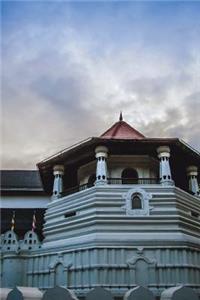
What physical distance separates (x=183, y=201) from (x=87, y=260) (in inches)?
212

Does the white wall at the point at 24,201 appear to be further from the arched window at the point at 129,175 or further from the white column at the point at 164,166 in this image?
the white column at the point at 164,166

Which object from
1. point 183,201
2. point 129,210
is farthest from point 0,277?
point 183,201

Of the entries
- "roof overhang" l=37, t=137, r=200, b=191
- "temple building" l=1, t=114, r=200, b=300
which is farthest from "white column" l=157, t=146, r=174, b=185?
"roof overhang" l=37, t=137, r=200, b=191

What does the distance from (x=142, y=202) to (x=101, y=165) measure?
2.62 meters

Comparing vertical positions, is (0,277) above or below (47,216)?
below

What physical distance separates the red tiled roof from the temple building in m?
0.06

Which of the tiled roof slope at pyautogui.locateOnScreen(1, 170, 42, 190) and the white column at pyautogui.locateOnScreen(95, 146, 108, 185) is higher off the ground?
the tiled roof slope at pyautogui.locateOnScreen(1, 170, 42, 190)

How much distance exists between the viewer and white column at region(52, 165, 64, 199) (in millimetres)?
19719

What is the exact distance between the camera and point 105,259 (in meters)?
15.6

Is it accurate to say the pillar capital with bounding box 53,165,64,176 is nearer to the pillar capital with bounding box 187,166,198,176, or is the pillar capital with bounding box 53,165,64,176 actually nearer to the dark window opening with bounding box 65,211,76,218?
the dark window opening with bounding box 65,211,76,218

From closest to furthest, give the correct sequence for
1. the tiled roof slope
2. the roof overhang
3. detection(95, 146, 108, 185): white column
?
detection(95, 146, 108, 185): white column, the roof overhang, the tiled roof slope

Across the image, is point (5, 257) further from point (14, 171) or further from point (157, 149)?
point (14, 171)

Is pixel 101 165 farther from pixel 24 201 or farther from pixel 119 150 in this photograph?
pixel 24 201

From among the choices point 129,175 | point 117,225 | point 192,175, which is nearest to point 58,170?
point 129,175
